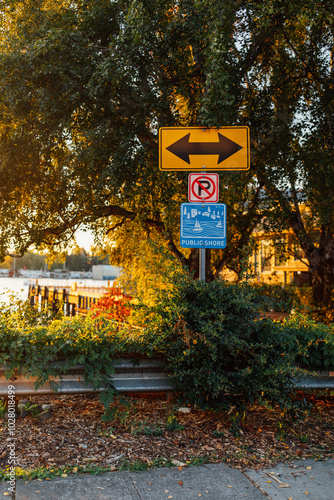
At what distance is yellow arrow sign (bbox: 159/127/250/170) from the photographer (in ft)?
14.8

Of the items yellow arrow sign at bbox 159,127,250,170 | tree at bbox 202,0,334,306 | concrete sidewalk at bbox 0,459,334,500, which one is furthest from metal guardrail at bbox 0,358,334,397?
tree at bbox 202,0,334,306

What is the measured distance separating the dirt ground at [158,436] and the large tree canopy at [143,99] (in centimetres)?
443

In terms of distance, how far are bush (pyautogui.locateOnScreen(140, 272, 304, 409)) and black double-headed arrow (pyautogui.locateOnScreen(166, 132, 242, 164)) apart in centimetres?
141

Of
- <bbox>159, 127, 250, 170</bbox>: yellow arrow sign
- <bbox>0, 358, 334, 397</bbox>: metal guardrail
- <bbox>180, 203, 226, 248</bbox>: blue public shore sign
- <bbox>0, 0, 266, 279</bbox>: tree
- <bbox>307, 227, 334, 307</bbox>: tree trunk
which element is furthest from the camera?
<bbox>307, 227, 334, 307</bbox>: tree trunk

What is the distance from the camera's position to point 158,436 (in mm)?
3580

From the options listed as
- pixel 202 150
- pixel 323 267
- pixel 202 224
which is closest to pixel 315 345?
pixel 202 224

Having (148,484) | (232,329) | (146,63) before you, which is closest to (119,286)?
(146,63)

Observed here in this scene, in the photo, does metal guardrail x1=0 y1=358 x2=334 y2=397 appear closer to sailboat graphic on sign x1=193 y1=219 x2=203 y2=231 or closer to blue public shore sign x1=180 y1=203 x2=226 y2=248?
blue public shore sign x1=180 y1=203 x2=226 y2=248

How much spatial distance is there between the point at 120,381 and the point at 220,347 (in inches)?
36.9

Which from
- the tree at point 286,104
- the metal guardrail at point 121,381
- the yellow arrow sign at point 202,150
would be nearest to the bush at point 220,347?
the metal guardrail at point 121,381

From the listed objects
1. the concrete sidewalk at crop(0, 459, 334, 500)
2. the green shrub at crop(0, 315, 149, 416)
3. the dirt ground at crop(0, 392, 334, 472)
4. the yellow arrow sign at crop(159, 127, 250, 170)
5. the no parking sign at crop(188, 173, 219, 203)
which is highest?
the yellow arrow sign at crop(159, 127, 250, 170)

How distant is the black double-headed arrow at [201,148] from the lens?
455 centimetres

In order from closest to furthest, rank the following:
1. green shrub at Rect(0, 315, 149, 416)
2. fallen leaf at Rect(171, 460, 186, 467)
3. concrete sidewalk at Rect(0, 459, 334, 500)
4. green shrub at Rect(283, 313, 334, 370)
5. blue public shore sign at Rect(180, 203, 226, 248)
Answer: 1. concrete sidewalk at Rect(0, 459, 334, 500)
2. fallen leaf at Rect(171, 460, 186, 467)
3. green shrub at Rect(0, 315, 149, 416)
4. green shrub at Rect(283, 313, 334, 370)
5. blue public shore sign at Rect(180, 203, 226, 248)

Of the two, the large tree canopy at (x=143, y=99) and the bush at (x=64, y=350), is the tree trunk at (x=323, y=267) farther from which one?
the bush at (x=64, y=350)
